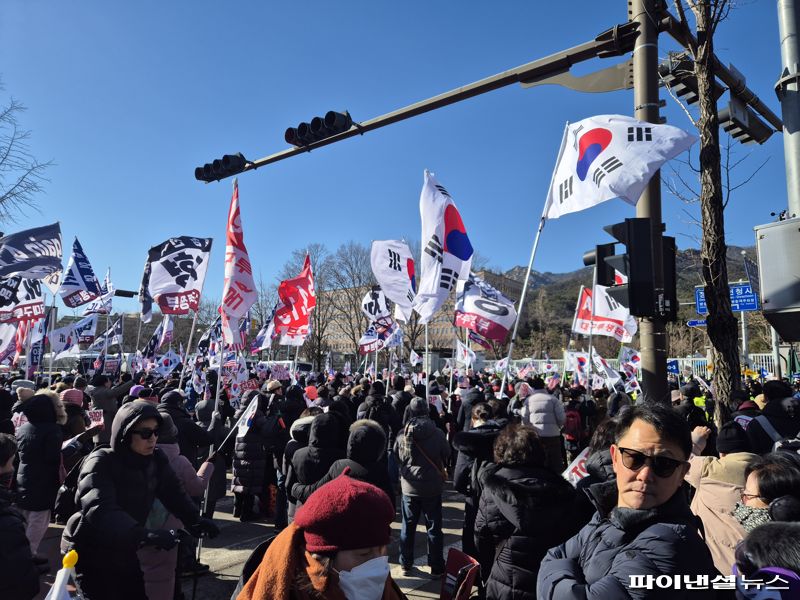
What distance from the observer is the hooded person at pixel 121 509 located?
3.30 meters

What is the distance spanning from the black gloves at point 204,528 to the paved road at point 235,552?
160cm

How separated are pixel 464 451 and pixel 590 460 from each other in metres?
1.48

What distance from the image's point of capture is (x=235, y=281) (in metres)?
8.29

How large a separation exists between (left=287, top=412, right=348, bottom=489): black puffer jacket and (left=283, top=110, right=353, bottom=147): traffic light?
436cm

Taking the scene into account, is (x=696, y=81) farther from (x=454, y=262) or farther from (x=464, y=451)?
(x=464, y=451)

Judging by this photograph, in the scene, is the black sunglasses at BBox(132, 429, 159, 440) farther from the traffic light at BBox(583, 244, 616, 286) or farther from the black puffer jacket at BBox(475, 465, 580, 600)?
the traffic light at BBox(583, 244, 616, 286)

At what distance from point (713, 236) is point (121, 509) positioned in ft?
21.6

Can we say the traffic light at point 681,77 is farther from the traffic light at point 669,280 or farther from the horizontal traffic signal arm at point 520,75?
the traffic light at point 669,280

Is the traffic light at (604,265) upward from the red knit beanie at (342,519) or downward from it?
upward

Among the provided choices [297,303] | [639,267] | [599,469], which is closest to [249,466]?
[599,469]

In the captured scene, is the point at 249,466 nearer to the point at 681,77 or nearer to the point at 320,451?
the point at 320,451

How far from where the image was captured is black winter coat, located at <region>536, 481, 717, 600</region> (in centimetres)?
167

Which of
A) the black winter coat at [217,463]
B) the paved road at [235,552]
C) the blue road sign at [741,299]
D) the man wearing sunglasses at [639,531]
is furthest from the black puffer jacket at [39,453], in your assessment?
the blue road sign at [741,299]

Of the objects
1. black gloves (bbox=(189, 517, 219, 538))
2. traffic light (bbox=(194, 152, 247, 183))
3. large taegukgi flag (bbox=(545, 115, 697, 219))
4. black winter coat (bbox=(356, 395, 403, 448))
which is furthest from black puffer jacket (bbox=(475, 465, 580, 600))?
traffic light (bbox=(194, 152, 247, 183))
